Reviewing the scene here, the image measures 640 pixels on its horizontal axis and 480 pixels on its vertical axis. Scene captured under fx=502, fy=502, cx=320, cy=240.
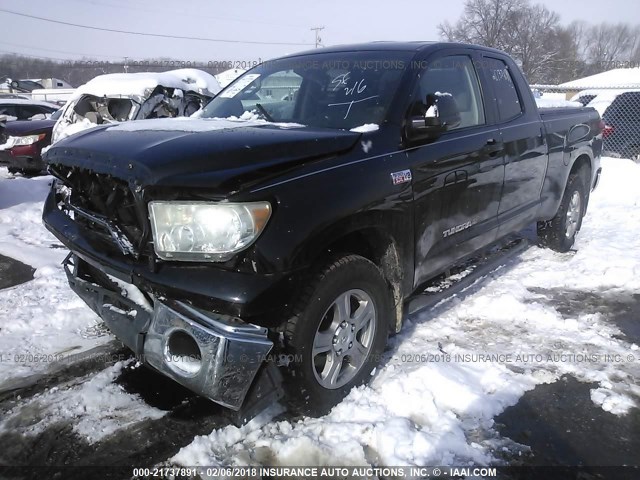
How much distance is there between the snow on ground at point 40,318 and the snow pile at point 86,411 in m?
0.37

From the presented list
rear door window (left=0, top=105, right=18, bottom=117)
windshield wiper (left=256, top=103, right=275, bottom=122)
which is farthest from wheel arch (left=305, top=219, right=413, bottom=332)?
rear door window (left=0, top=105, right=18, bottom=117)

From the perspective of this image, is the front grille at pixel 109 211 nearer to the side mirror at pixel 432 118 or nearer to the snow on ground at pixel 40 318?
the snow on ground at pixel 40 318

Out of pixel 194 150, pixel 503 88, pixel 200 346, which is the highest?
pixel 503 88

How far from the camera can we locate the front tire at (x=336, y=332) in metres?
2.32

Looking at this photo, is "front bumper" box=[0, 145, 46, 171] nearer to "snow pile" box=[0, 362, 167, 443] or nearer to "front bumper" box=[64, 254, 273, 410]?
"snow pile" box=[0, 362, 167, 443]

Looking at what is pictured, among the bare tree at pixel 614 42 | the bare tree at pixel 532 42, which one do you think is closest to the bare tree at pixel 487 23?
the bare tree at pixel 532 42

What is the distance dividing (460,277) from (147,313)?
2.52 m

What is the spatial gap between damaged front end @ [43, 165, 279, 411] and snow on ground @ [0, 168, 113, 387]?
769 millimetres

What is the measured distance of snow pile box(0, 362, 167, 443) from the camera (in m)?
2.57

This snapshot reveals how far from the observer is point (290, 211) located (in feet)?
7.18

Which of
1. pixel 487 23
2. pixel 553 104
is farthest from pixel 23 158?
pixel 487 23

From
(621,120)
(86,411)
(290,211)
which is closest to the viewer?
(290,211)

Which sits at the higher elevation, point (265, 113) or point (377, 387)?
point (265, 113)

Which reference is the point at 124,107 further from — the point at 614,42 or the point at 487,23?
the point at 614,42
